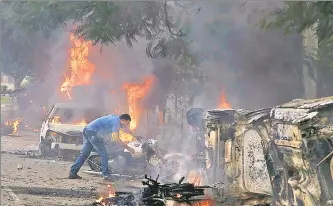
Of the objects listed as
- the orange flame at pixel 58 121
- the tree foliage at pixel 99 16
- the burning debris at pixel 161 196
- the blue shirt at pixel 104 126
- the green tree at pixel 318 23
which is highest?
the tree foliage at pixel 99 16

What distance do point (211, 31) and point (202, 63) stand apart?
1349 millimetres

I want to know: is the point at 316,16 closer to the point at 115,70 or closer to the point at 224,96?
the point at 224,96

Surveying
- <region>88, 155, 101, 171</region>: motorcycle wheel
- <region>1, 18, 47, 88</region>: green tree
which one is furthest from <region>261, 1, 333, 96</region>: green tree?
<region>1, 18, 47, 88</region>: green tree

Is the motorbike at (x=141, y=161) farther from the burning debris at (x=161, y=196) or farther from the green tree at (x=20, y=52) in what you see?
the green tree at (x=20, y=52)

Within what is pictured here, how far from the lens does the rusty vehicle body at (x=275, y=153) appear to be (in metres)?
5.28

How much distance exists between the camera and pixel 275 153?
5992mm

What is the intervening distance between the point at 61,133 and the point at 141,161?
244 cm

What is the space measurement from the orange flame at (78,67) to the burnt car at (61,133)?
307 inches

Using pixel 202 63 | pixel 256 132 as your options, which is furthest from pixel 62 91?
pixel 256 132

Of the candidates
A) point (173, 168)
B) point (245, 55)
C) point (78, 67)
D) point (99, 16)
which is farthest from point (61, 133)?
point (78, 67)

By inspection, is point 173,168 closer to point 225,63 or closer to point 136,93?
point 225,63

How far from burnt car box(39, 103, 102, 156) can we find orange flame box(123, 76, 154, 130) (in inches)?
239

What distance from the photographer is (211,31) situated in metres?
18.6

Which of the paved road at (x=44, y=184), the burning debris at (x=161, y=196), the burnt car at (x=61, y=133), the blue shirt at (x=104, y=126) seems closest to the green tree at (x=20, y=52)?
the burnt car at (x=61, y=133)
